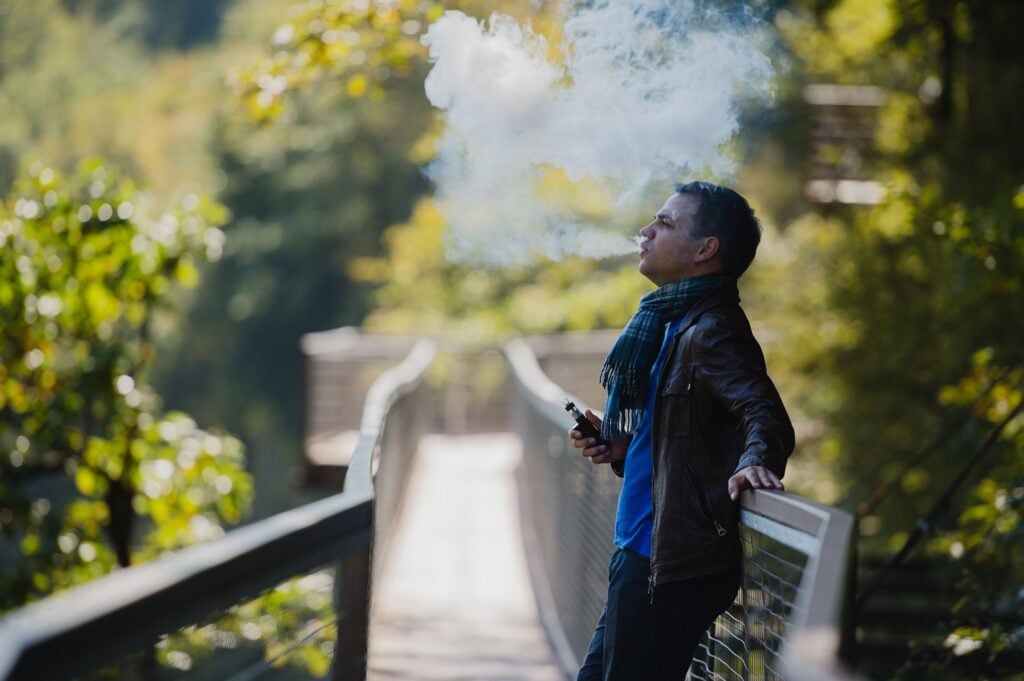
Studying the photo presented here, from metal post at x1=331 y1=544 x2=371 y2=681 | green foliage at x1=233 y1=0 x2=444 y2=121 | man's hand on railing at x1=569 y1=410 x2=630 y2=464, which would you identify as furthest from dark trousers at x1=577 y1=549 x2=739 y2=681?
green foliage at x1=233 y1=0 x2=444 y2=121

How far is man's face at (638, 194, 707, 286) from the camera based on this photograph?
11.3ft

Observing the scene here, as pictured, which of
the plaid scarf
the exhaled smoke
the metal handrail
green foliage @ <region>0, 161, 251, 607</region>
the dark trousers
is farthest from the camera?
green foliage @ <region>0, 161, 251, 607</region>

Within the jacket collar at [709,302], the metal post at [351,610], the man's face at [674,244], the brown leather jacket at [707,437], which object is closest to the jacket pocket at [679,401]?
the brown leather jacket at [707,437]

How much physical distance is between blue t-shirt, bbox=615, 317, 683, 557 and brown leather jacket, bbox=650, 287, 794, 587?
8 centimetres

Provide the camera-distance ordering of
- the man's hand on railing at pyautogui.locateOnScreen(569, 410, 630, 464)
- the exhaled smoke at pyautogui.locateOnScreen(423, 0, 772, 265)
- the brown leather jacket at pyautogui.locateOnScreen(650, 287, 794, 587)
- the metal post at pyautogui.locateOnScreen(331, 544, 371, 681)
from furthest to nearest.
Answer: the exhaled smoke at pyautogui.locateOnScreen(423, 0, 772, 265), the metal post at pyautogui.locateOnScreen(331, 544, 371, 681), the man's hand on railing at pyautogui.locateOnScreen(569, 410, 630, 464), the brown leather jacket at pyautogui.locateOnScreen(650, 287, 794, 587)

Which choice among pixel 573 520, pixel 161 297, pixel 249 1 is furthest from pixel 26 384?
pixel 249 1

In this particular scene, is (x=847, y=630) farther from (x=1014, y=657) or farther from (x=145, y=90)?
(x=145, y=90)

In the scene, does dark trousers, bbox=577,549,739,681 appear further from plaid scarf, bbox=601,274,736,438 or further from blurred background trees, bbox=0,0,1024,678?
blurred background trees, bbox=0,0,1024,678

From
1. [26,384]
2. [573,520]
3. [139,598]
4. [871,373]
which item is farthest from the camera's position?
[871,373]

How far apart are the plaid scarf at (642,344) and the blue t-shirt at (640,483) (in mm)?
20

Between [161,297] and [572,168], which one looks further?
[161,297]

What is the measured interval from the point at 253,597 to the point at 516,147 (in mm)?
4079

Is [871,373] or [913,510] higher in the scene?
[871,373]

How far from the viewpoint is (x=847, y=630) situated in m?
2.41
